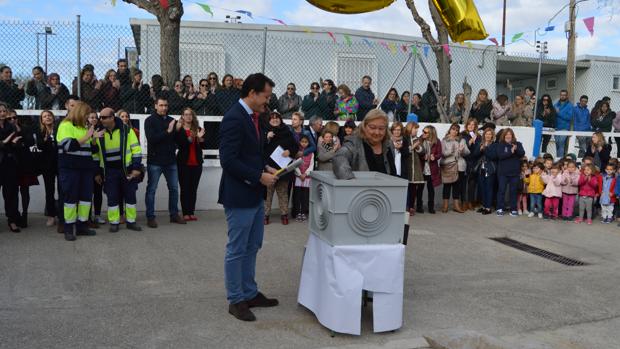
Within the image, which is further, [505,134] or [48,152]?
[505,134]

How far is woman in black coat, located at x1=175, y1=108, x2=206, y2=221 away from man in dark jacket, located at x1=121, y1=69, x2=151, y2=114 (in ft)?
4.08

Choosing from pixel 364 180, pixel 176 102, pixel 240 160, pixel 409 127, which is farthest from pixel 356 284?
pixel 176 102

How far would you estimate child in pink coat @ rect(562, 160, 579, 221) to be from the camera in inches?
410

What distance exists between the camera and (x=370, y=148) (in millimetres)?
5039

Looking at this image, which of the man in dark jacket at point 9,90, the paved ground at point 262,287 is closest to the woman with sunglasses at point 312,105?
the paved ground at point 262,287

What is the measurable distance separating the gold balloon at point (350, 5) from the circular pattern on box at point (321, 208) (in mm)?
2064

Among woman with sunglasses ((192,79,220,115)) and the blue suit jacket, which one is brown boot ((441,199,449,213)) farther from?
the blue suit jacket

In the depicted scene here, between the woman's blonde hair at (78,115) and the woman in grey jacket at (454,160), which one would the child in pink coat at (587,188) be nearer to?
the woman in grey jacket at (454,160)

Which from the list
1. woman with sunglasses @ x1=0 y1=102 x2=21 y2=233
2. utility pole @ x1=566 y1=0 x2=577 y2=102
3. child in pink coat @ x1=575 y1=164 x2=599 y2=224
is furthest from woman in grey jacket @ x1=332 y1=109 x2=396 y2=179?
utility pole @ x1=566 y1=0 x2=577 y2=102

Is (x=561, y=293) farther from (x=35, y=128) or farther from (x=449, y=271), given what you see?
(x=35, y=128)

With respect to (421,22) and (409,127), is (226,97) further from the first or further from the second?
(421,22)

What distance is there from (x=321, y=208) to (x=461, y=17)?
237cm

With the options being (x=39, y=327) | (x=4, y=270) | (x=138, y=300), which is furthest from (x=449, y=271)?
(x=4, y=270)

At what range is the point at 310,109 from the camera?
11.2m
